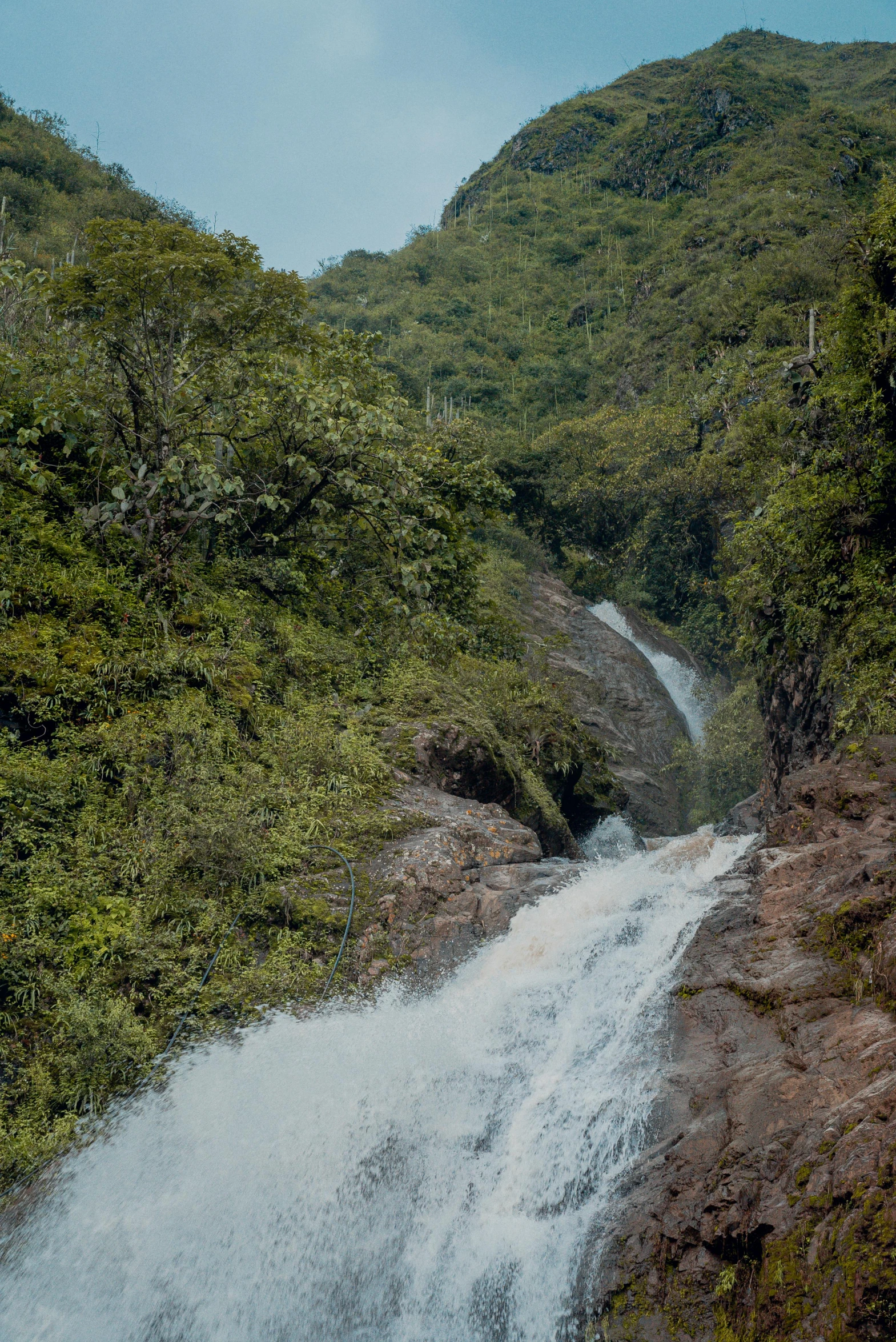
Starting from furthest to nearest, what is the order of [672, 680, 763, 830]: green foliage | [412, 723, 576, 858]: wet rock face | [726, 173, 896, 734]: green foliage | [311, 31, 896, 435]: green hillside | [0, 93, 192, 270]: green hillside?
[311, 31, 896, 435]: green hillside, [0, 93, 192, 270]: green hillside, [672, 680, 763, 830]: green foliage, [412, 723, 576, 858]: wet rock face, [726, 173, 896, 734]: green foliage

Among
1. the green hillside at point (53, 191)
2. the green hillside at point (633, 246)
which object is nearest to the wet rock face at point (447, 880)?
Answer: the green hillside at point (53, 191)

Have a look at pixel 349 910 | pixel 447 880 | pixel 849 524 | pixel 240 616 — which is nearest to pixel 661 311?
pixel 849 524

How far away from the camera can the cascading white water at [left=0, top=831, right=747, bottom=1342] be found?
5250 mm

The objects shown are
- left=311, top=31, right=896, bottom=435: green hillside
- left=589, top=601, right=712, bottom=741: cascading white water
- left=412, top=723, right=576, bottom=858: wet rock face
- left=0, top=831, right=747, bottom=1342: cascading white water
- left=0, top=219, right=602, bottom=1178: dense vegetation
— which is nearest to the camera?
left=0, top=831, right=747, bottom=1342: cascading white water

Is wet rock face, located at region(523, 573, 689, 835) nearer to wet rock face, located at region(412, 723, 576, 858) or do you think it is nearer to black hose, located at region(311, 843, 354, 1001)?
wet rock face, located at region(412, 723, 576, 858)

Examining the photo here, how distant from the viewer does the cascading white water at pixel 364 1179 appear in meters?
5.25

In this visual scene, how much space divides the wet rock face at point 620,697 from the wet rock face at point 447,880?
12.7 m

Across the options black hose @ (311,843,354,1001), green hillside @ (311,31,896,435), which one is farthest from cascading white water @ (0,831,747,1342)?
green hillside @ (311,31,896,435)

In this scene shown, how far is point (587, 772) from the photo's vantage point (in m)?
19.2

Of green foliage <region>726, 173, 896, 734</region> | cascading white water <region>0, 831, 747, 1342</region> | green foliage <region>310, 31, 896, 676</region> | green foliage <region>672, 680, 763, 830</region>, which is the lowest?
green foliage <region>672, 680, 763, 830</region>

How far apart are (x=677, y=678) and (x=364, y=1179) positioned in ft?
91.8

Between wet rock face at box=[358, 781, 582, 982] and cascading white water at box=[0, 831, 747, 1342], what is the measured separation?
85 cm

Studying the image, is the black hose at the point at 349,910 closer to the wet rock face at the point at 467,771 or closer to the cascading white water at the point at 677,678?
the wet rock face at the point at 467,771

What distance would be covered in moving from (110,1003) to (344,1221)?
2.54 m
